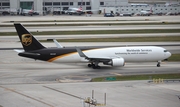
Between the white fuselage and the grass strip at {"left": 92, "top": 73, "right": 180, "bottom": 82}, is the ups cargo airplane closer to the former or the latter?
the white fuselage

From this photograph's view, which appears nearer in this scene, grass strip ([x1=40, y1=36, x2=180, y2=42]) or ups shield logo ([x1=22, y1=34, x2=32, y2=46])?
ups shield logo ([x1=22, y1=34, x2=32, y2=46])

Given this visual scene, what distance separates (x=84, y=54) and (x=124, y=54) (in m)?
5.92

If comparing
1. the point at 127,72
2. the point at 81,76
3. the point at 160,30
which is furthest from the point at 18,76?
the point at 160,30

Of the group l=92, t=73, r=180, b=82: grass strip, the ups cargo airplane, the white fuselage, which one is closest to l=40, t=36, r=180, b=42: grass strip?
the white fuselage

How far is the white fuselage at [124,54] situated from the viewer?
62.0m

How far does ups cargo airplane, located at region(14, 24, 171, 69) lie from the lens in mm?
61125

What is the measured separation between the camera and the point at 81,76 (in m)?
55.6

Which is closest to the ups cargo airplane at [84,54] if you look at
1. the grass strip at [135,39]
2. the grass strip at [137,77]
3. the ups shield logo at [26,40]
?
the ups shield logo at [26,40]

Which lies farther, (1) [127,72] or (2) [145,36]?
(2) [145,36]

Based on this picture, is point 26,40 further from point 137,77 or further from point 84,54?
point 137,77

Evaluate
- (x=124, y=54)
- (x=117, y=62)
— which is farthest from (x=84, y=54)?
(x=124, y=54)

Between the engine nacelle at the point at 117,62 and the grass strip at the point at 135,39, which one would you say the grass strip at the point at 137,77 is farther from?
the grass strip at the point at 135,39

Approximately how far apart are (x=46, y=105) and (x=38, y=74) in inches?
736

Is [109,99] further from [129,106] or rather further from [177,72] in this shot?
[177,72]
